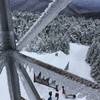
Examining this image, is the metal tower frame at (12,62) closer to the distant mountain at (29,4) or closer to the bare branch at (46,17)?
the bare branch at (46,17)

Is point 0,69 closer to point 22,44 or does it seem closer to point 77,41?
point 22,44

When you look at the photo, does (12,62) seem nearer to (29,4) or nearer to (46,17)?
(46,17)

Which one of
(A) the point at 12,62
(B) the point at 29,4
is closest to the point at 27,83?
(A) the point at 12,62

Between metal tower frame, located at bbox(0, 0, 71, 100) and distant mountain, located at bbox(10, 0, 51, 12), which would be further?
distant mountain, located at bbox(10, 0, 51, 12)

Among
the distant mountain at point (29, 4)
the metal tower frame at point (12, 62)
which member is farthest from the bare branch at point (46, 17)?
the distant mountain at point (29, 4)

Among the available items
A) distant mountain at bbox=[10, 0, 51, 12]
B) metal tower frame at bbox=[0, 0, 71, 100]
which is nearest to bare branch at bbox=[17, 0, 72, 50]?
metal tower frame at bbox=[0, 0, 71, 100]

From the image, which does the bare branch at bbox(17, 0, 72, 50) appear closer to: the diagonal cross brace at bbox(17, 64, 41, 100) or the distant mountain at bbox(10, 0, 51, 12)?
the diagonal cross brace at bbox(17, 64, 41, 100)

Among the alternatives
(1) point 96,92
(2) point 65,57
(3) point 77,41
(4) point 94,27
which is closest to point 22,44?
(1) point 96,92

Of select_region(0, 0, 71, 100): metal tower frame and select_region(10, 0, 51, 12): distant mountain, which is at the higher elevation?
select_region(10, 0, 51, 12): distant mountain
